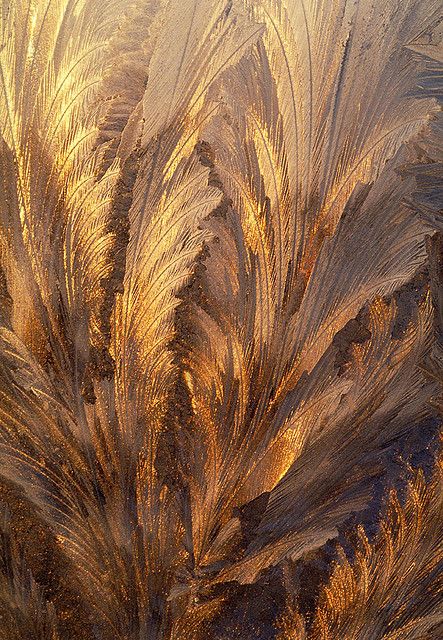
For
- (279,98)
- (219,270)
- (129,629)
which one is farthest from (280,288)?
(129,629)

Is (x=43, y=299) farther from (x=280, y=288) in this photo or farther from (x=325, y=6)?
(x=325, y=6)

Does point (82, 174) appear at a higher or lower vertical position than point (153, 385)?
higher

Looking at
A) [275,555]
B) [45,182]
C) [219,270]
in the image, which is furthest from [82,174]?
[275,555]

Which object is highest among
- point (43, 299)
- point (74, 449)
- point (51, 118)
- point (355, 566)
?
point (51, 118)

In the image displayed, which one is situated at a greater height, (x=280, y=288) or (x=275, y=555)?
(x=280, y=288)

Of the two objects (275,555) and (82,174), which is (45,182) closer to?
(82,174)
